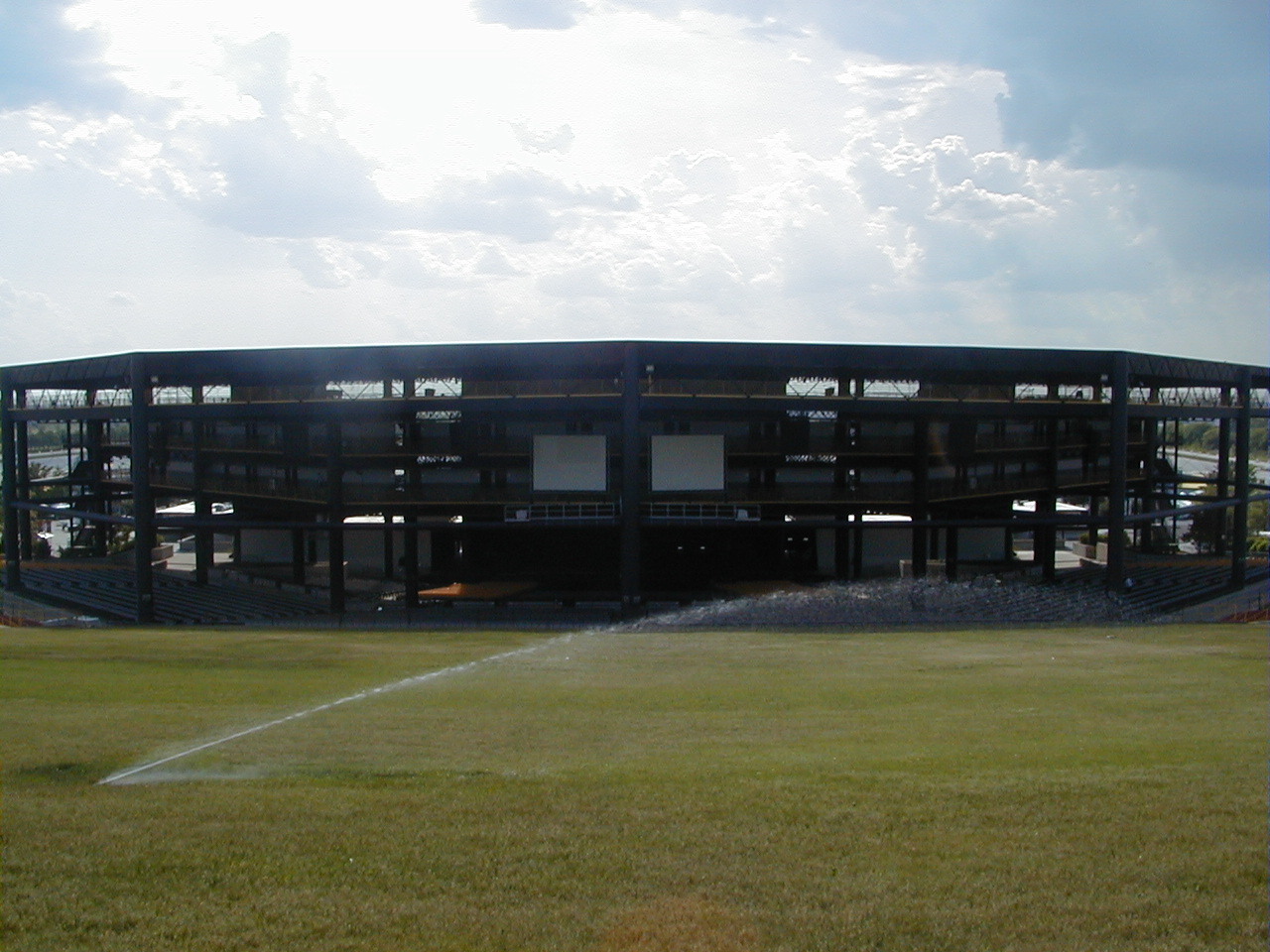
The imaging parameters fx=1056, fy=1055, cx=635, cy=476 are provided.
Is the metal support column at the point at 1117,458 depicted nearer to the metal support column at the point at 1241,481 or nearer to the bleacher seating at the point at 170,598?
the metal support column at the point at 1241,481

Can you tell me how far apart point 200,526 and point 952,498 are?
35.1 metres

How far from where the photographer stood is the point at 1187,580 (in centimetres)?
5541

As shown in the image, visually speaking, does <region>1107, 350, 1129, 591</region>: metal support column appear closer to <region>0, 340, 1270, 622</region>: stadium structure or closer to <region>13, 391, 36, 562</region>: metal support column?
<region>0, 340, 1270, 622</region>: stadium structure

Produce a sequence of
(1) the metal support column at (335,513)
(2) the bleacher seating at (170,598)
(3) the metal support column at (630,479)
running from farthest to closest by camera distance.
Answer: (1) the metal support column at (335,513) → (2) the bleacher seating at (170,598) → (3) the metal support column at (630,479)

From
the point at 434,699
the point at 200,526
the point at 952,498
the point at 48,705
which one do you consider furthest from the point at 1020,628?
the point at 200,526

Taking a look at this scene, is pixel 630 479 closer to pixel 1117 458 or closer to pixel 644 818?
pixel 1117 458

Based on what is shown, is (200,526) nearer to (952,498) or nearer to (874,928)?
(952,498)

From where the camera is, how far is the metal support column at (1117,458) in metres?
46.6

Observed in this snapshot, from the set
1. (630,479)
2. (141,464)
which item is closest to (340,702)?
(630,479)

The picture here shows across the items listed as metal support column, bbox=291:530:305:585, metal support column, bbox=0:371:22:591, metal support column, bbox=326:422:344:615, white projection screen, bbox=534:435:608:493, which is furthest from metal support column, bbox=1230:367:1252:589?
metal support column, bbox=0:371:22:591

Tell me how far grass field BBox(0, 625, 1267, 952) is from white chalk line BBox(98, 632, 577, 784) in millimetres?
258

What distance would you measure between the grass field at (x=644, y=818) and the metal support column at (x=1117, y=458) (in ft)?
95.6

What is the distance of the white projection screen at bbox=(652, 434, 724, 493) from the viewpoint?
4612 cm

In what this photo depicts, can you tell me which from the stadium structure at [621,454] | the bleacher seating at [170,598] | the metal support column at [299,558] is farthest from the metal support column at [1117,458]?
the metal support column at [299,558]
